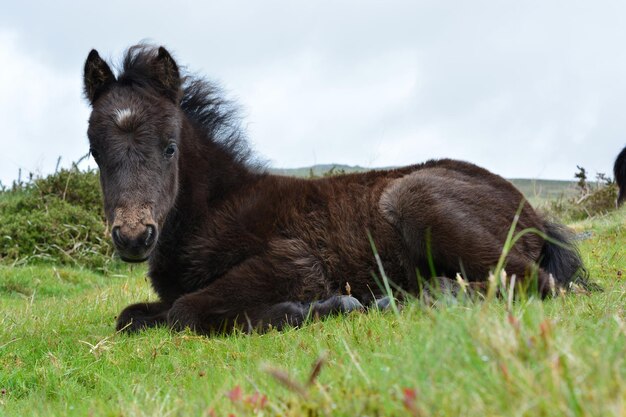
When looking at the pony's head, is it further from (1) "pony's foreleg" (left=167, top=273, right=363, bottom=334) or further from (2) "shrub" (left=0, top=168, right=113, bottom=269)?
(2) "shrub" (left=0, top=168, right=113, bottom=269)

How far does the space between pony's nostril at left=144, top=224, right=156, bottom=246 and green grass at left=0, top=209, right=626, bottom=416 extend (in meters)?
0.80

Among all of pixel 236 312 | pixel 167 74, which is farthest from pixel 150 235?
pixel 167 74

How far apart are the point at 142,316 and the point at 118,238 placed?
1.50 meters

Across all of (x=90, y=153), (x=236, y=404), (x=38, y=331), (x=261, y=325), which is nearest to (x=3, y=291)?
(x=38, y=331)

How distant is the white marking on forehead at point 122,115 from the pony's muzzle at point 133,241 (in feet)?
3.43

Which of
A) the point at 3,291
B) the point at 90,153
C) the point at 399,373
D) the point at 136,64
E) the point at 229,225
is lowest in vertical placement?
the point at 3,291

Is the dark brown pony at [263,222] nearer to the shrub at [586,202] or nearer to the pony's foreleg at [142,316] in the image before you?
the pony's foreleg at [142,316]

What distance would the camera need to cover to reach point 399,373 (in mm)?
2391

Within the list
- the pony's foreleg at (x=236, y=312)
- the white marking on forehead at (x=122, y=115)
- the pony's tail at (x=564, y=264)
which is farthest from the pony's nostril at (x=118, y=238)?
the pony's tail at (x=564, y=264)

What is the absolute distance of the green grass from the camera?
2039 mm

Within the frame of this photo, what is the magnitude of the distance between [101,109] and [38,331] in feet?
7.81

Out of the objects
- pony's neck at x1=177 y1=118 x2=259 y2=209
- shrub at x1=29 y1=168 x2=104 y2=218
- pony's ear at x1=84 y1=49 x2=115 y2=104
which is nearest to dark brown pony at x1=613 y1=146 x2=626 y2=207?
pony's neck at x1=177 y1=118 x2=259 y2=209

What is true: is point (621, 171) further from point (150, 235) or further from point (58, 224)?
point (58, 224)

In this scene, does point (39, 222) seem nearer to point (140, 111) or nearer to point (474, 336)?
point (140, 111)
